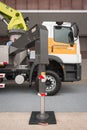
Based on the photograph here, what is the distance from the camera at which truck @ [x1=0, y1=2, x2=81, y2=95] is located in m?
8.25

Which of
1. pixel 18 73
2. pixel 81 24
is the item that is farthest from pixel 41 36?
pixel 81 24

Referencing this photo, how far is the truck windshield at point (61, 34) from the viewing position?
27.3ft

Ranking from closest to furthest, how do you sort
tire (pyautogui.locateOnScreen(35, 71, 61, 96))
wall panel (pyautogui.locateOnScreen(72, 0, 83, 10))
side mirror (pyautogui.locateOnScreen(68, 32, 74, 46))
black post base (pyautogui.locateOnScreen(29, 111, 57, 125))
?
black post base (pyautogui.locateOnScreen(29, 111, 57, 125))
tire (pyautogui.locateOnScreen(35, 71, 61, 96))
side mirror (pyautogui.locateOnScreen(68, 32, 74, 46))
wall panel (pyautogui.locateOnScreen(72, 0, 83, 10))

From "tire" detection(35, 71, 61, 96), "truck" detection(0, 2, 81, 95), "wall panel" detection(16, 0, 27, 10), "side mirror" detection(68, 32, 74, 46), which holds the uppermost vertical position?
"wall panel" detection(16, 0, 27, 10)

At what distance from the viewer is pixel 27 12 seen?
68.0 feet

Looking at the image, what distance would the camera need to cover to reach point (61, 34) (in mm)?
8383

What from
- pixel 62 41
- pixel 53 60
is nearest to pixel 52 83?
pixel 53 60

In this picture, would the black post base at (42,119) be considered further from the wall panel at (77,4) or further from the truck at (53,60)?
the wall panel at (77,4)

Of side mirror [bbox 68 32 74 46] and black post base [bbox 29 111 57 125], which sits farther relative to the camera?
side mirror [bbox 68 32 74 46]

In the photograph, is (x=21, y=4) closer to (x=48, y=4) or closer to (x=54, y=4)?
(x=48, y=4)

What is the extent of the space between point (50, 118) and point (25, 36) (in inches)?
99.3

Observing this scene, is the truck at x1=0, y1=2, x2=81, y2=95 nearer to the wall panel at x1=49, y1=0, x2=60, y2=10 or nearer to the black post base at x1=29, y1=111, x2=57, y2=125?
the black post base at x1=29, y1=111, x2=57, y2=125

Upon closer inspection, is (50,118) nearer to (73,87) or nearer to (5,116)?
(5,116)

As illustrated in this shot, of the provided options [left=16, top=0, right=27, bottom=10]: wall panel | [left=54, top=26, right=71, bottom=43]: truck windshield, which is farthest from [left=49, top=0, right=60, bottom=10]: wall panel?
[left=54, top=26, right=71, bottom=43]: truck windshield
